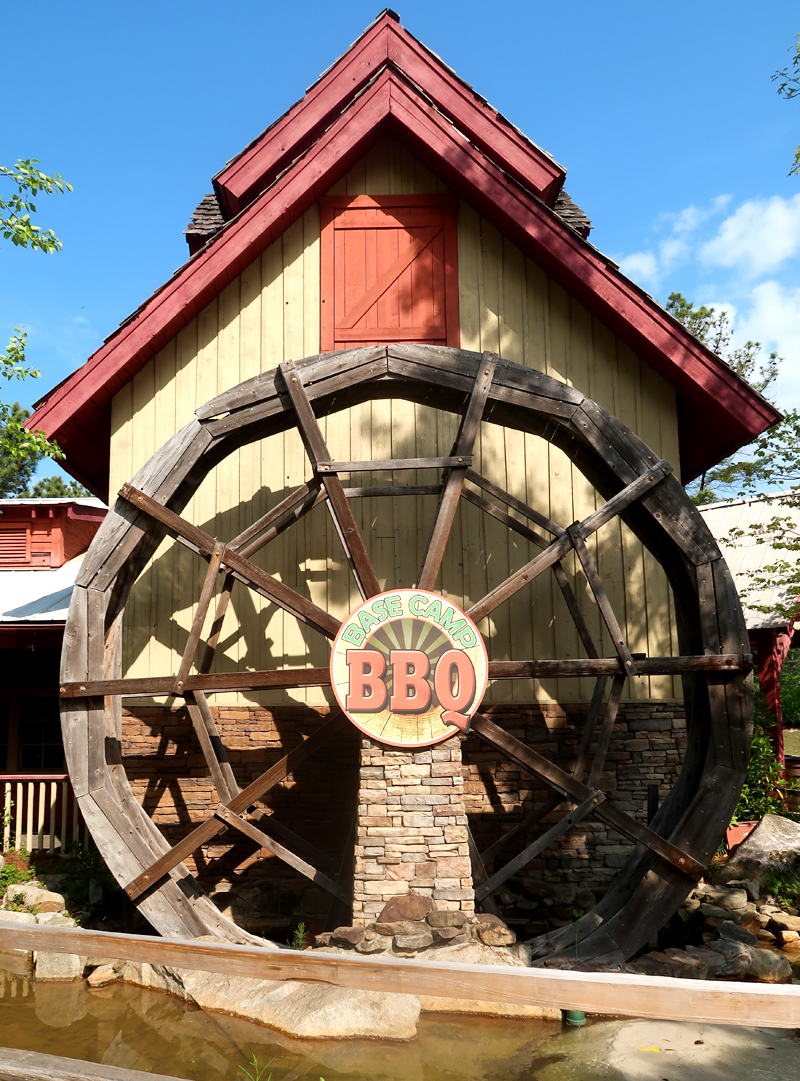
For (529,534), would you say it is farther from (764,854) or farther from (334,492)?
(764,854)

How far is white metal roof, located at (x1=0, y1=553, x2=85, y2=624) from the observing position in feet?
29.2

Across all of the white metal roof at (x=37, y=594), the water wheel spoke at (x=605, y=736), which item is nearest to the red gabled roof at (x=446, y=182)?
the white metal roof at (x=37, y=594)

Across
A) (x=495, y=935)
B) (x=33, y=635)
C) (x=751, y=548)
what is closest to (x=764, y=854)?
(x=495, y=935)

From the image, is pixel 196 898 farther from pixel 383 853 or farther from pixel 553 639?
pixel 553 639

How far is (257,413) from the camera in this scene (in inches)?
246

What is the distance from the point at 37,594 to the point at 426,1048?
8.08 m

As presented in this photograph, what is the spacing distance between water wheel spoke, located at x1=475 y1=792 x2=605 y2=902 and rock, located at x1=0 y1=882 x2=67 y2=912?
3.61 m

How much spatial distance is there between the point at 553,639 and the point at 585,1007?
444cm

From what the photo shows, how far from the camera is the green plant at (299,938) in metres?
6.03

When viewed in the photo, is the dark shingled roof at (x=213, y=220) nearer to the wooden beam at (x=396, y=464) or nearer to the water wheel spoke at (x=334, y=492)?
the water wheel spoke at (x=334, y=492)

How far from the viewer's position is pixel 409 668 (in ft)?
18.6

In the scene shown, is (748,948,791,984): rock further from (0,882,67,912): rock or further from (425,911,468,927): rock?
(0,882,67,912): rock

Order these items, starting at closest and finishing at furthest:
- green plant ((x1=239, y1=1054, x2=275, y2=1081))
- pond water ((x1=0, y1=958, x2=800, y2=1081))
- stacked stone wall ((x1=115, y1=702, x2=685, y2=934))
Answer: green plant ((x1=239, y1=1054, x2=275, y2=1081)) < pond water ((x1=0, y1=958, x2=800, y2=1081)) < stacked stone wall ((x1=115, y1=702, x2=685, y2=934))

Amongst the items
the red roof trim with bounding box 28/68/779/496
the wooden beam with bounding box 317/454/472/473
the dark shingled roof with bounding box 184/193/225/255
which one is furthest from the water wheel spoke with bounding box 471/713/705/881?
the dark shingled roof with bounding box 184/193/225/255
